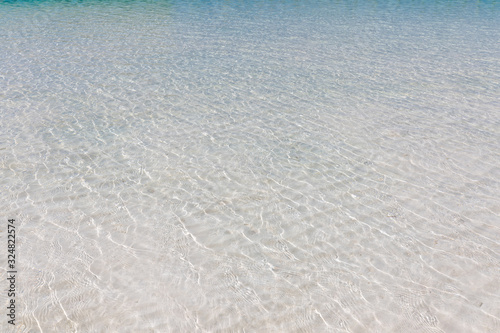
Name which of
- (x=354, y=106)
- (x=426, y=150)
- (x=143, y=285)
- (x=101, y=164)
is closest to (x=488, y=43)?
(x=354, y=106)

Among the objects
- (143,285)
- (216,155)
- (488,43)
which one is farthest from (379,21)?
(143,285)

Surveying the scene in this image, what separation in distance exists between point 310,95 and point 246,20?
8.71 metres

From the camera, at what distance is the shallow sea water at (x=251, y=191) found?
12.2 ft

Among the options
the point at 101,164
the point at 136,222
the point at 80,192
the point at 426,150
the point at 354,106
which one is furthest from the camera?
the point at 354,106

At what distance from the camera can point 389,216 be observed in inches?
193

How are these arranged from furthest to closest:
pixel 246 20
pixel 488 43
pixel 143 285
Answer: pixel 246 20 → pixel 488 43 → pixel 143 285

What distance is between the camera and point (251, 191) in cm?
539

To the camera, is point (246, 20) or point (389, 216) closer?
point (389, 216)

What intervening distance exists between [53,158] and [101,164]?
734 mm

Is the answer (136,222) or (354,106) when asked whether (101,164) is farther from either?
(354,106)

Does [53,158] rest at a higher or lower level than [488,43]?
higher

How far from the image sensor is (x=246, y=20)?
53.6ft

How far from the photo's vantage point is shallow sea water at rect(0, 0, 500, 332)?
3.73 m

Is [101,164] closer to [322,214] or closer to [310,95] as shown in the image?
[322,214]
